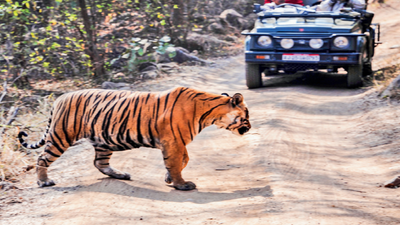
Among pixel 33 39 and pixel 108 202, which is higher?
pixel 33 39

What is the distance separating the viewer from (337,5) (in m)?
9.95

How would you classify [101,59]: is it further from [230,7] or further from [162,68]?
[230,7]

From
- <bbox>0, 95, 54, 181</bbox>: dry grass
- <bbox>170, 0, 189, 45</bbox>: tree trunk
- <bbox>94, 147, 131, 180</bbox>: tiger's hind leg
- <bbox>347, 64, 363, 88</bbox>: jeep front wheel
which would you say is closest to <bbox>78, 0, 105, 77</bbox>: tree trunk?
<bbox>0, 95, 54, 181</bbox>: dry grass

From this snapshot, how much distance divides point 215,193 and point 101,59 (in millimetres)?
7897

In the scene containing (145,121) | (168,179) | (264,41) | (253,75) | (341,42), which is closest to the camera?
(145,121)

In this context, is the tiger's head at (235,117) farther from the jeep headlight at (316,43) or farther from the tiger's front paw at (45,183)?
the jeep headlight at (316,43)

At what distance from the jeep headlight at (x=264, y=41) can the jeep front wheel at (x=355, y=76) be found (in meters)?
1.78

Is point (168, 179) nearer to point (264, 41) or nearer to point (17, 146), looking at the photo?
point (17, 146)

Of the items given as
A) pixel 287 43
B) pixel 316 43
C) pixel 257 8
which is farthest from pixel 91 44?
pixel 316 43

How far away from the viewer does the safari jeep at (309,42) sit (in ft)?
29.0

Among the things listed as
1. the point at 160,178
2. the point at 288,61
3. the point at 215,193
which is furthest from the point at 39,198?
the point at 288,61

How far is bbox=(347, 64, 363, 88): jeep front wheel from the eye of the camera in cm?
918

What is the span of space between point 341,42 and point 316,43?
19.0 inches

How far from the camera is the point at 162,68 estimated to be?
12.3 m
